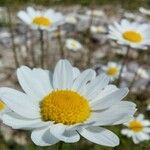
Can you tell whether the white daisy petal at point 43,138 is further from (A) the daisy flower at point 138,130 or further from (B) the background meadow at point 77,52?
(B) the background meadow at point 77,52

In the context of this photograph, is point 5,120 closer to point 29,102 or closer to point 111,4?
point 29,102

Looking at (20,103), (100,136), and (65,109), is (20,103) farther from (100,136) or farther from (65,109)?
(100,136)

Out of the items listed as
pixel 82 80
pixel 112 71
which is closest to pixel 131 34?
pixel 112 71

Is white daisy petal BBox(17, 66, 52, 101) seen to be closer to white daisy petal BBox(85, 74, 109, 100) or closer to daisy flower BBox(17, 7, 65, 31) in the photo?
white daisy petal BBox(85, 74, 109, 100)

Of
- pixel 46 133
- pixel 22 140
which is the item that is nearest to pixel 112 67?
pixel 22 140

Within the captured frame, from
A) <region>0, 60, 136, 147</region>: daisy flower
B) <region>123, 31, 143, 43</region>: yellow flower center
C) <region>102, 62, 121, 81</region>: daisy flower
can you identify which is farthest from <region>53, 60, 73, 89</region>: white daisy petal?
<region>102, 62, 121, 81</region>: daisy flower

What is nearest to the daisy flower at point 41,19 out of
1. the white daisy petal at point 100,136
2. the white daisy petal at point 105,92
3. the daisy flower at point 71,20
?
the daisy flower at point 71,20
